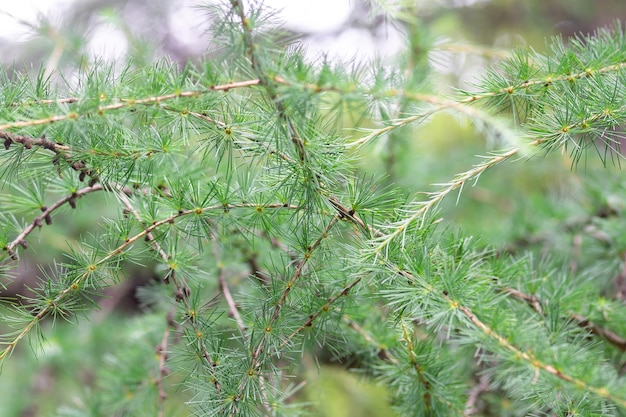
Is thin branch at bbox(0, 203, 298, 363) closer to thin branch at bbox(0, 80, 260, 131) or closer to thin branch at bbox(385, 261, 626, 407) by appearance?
thin branch at bbox(0, 80, 260, 131)

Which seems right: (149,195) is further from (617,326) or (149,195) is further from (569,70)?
(617,326)

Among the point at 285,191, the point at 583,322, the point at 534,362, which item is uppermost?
the point at 285,191

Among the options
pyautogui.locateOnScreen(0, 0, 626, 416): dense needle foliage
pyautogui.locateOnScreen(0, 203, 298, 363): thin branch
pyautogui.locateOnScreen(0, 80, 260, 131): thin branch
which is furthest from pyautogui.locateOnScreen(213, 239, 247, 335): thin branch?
pyautogui.locateOnScreen(0, 80, 260, 131): thin branch

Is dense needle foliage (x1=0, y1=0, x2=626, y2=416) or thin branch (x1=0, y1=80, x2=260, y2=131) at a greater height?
thin branch (x1=0, y1=80, x2=260, y2=131)

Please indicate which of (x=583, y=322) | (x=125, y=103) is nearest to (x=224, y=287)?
(x=125, y=103)

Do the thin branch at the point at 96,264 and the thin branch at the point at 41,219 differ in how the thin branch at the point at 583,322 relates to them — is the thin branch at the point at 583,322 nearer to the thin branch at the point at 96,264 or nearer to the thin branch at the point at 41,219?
the thin branch at the point at 96,264

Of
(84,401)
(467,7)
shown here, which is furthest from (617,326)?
(467,7)

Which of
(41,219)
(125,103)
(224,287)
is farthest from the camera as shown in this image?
(224,287)

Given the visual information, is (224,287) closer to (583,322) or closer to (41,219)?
(41,219)

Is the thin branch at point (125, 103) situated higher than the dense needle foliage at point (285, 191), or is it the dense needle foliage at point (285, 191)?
the thin branch at point (125, 103)

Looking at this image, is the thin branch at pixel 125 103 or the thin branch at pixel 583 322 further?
the thin branch at pixel 583 322

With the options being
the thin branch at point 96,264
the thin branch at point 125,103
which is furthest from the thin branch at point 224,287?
the thin branch at point 125,103
